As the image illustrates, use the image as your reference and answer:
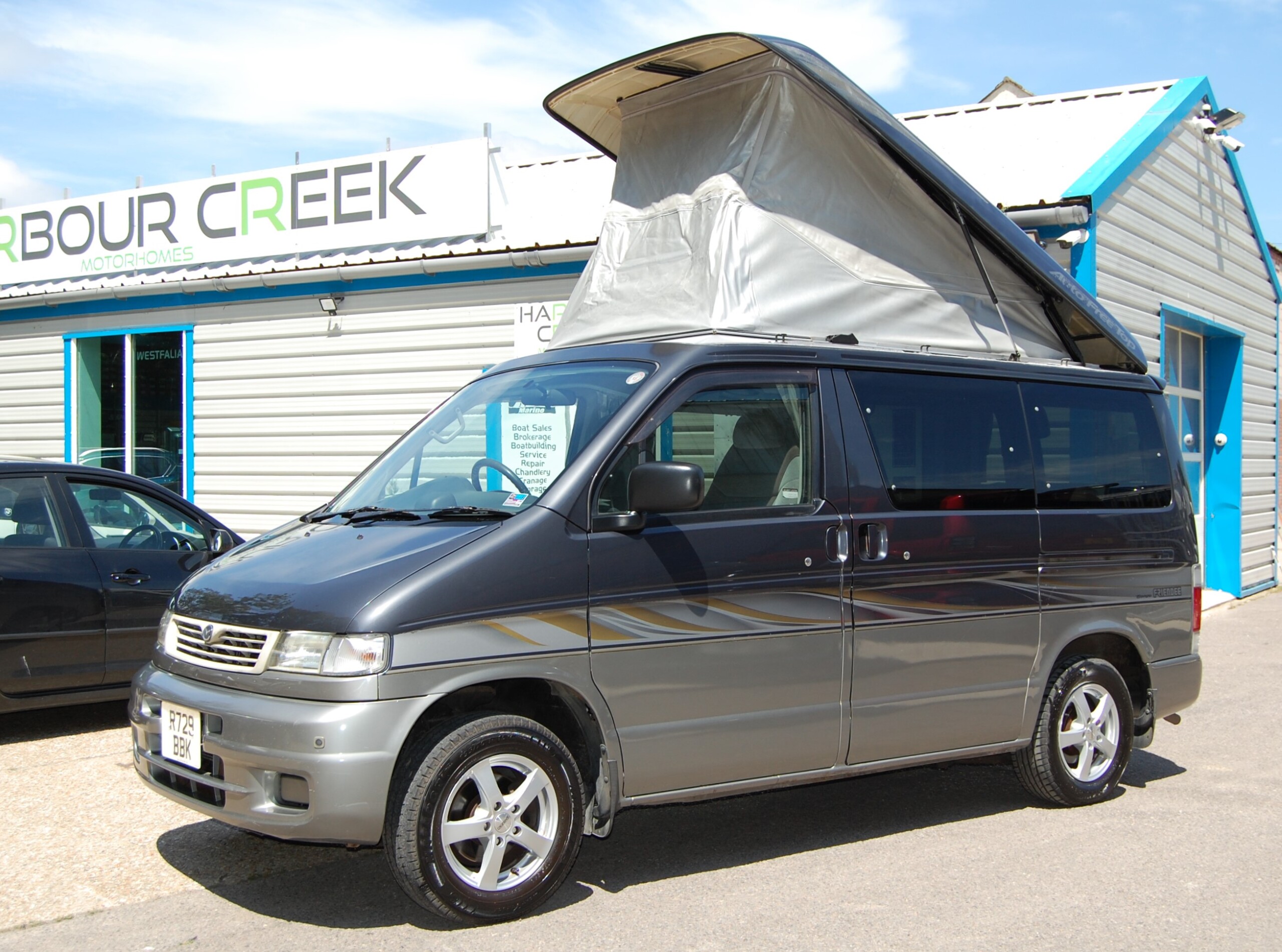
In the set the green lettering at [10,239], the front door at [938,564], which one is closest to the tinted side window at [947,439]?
the front door at [938,564]

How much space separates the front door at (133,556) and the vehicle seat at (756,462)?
3.66m

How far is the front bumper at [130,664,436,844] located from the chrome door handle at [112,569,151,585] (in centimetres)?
302

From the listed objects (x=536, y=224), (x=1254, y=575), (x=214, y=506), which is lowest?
(x=1254, y=575)

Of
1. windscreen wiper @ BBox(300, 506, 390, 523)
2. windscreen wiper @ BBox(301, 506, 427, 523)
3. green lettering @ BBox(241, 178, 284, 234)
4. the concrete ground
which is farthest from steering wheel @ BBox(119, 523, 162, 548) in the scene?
green lettering @ BBox(241, 178, 284, 234)

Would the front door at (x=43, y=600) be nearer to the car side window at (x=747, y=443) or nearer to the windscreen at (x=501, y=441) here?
the windscreen at (x=501, y=441)

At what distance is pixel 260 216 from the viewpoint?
42.8ft

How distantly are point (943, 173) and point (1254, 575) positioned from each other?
1057 cm

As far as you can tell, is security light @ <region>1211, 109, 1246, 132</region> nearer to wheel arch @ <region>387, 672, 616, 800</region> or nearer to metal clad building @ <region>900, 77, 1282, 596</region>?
metal clad building @ <region>900, 77, 1282, 596</region>

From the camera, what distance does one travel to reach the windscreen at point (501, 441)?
465 centimetres

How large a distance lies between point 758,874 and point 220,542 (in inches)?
146

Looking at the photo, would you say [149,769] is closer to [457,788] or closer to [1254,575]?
[457,788]

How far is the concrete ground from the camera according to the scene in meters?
4.17

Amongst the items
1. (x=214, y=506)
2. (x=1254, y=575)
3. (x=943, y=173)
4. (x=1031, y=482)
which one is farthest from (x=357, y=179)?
(x=1254, y=575)

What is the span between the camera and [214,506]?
12.8 metres
